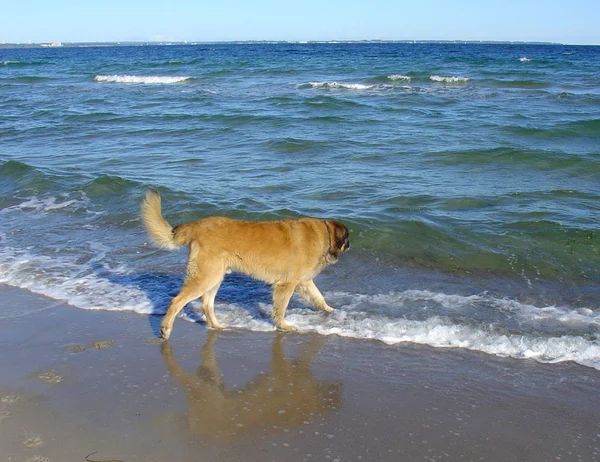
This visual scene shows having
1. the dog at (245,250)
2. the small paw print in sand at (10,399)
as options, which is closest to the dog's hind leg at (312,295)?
the dog at (245,250)

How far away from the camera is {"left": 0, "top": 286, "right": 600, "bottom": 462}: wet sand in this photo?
402 cm

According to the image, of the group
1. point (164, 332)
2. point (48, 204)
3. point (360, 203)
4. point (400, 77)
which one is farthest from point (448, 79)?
point (164, 332)

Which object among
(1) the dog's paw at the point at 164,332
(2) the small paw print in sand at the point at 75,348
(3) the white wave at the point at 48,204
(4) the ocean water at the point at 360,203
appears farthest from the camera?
(3) the white wave at the point at 48,204

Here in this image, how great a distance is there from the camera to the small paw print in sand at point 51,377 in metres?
4.95

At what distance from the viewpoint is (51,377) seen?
16.4ft

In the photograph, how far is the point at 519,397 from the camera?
4750 mm

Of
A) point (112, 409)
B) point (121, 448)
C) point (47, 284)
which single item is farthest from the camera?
point (47, 284)

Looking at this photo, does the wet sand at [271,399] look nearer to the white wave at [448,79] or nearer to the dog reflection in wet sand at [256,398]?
the dog reflection in wet sand at [256,398]

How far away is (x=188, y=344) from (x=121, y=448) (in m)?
1.91

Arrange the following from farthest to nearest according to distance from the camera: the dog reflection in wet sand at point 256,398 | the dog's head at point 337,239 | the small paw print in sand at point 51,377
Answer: the dog's head at point 337,239 → the small paw print in sand at point 51,377 → the dog reflection in wet sand at point 256,398

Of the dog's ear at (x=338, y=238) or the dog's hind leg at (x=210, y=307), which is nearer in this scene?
the dog's hind leg at (x=210, y=307)

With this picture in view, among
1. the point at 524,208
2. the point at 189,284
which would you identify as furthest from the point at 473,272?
the point at 189,284

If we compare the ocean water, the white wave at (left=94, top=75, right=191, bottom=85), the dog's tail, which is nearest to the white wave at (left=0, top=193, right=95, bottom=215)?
the ocean water

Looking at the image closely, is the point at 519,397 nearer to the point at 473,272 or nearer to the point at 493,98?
the point at 473,272
